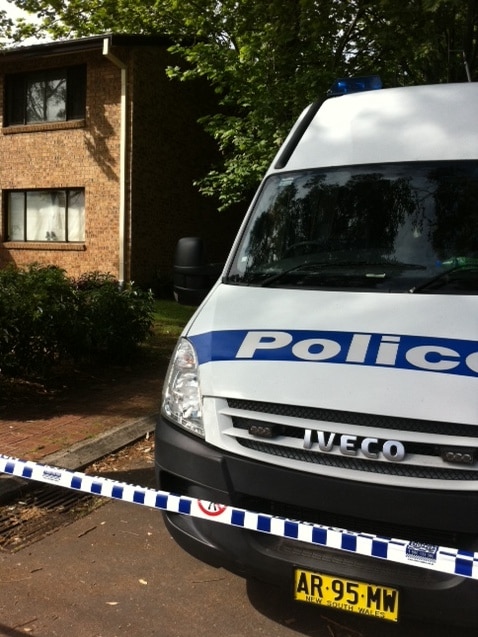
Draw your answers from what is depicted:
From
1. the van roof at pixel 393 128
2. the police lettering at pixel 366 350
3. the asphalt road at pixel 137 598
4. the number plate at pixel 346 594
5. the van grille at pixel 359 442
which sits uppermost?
the van roof at pixel 393 128

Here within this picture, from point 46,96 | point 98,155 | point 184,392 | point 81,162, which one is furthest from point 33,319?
point 46,96

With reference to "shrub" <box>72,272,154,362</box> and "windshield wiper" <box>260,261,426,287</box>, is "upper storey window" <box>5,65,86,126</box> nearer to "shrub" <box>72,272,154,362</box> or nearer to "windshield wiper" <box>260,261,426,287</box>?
"shrub" <box>72,272,154,362</box>

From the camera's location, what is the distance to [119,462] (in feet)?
16.8

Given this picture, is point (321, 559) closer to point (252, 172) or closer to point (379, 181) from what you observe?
point (379, 181)

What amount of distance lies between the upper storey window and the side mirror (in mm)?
12714

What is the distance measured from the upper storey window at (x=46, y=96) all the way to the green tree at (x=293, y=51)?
3.10 metres

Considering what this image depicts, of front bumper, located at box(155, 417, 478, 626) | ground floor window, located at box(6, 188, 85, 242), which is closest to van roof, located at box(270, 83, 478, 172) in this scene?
front bumper, located at box(155, 417, 478, 626)

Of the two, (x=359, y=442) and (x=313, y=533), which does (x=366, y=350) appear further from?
(x=313, y=533)

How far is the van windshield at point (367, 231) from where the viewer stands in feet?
10.9

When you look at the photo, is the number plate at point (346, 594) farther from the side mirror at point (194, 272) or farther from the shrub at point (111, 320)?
the shrub at point (111, 320)

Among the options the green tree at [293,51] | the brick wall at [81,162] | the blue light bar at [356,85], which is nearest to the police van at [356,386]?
the blue light bar at [356,85]

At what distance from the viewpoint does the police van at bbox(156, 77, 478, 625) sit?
2.46 metres

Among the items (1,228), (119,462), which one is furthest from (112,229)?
(119,462)

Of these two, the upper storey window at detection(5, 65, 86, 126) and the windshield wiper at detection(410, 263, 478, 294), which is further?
the upper storey window at detection(5, 65, 86, 126)
